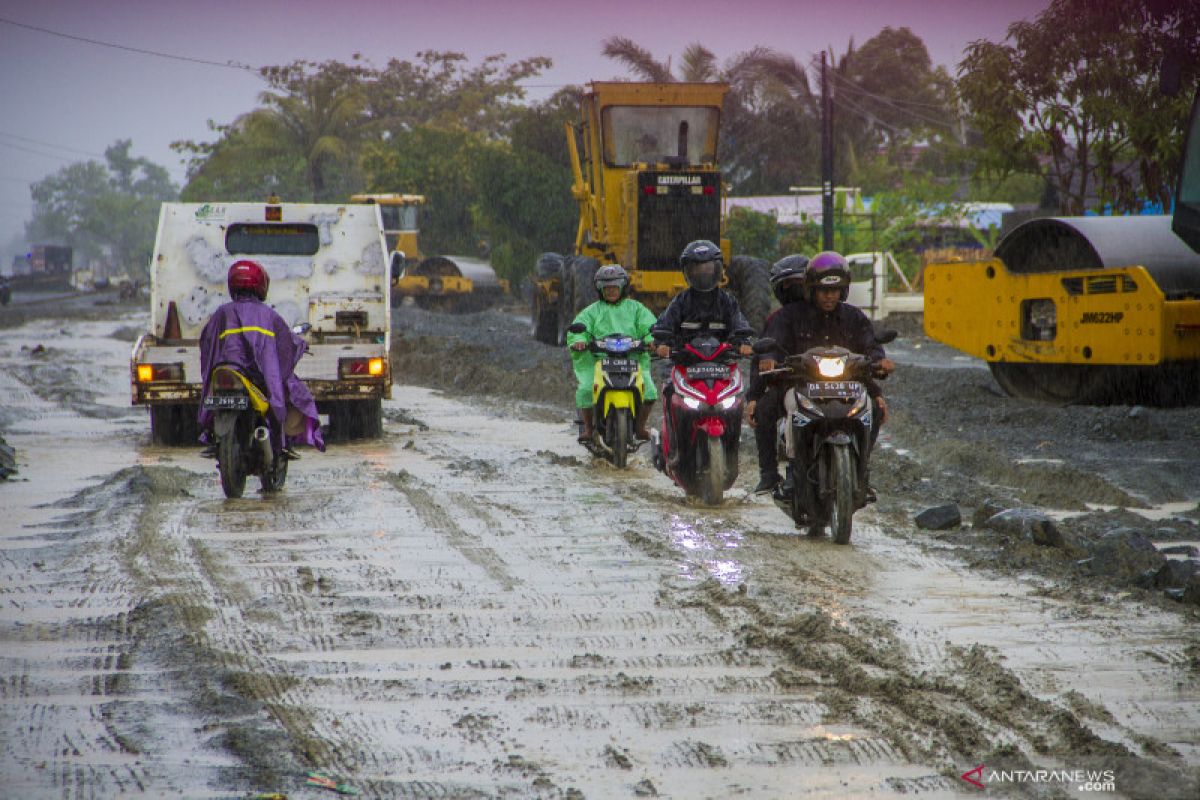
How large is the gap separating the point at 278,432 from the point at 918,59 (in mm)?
54918

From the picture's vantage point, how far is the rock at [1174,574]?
6.94 metres

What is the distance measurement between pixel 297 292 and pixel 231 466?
16.6 ft

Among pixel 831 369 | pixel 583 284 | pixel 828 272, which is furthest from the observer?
pixel 583 284

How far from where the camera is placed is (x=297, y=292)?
14961mm

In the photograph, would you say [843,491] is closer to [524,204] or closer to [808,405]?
[808,405]

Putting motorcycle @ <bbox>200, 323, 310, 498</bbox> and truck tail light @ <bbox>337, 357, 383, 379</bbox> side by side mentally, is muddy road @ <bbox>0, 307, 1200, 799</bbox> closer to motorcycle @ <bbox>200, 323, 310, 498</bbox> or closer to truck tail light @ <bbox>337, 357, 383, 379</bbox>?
motorcycle @ <bbox>200, 323, 310, 498</bbox>

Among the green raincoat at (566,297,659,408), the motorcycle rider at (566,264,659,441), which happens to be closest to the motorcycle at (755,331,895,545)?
the motorcycle rider at (566,264,659,441)

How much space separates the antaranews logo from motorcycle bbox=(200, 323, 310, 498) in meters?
6.76

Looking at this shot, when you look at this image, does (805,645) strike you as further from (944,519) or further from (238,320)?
(238,320)

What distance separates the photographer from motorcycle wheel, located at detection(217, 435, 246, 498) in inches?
398

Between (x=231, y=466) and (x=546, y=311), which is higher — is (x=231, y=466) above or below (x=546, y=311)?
below

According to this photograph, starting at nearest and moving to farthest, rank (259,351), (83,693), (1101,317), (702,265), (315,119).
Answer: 1. (83,693)
2. (259,351)
3. (702,265)
4. (1101,317)
5. (315,119)

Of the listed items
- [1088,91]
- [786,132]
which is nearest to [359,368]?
[1088,91]

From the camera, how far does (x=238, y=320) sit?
33.8 feet
